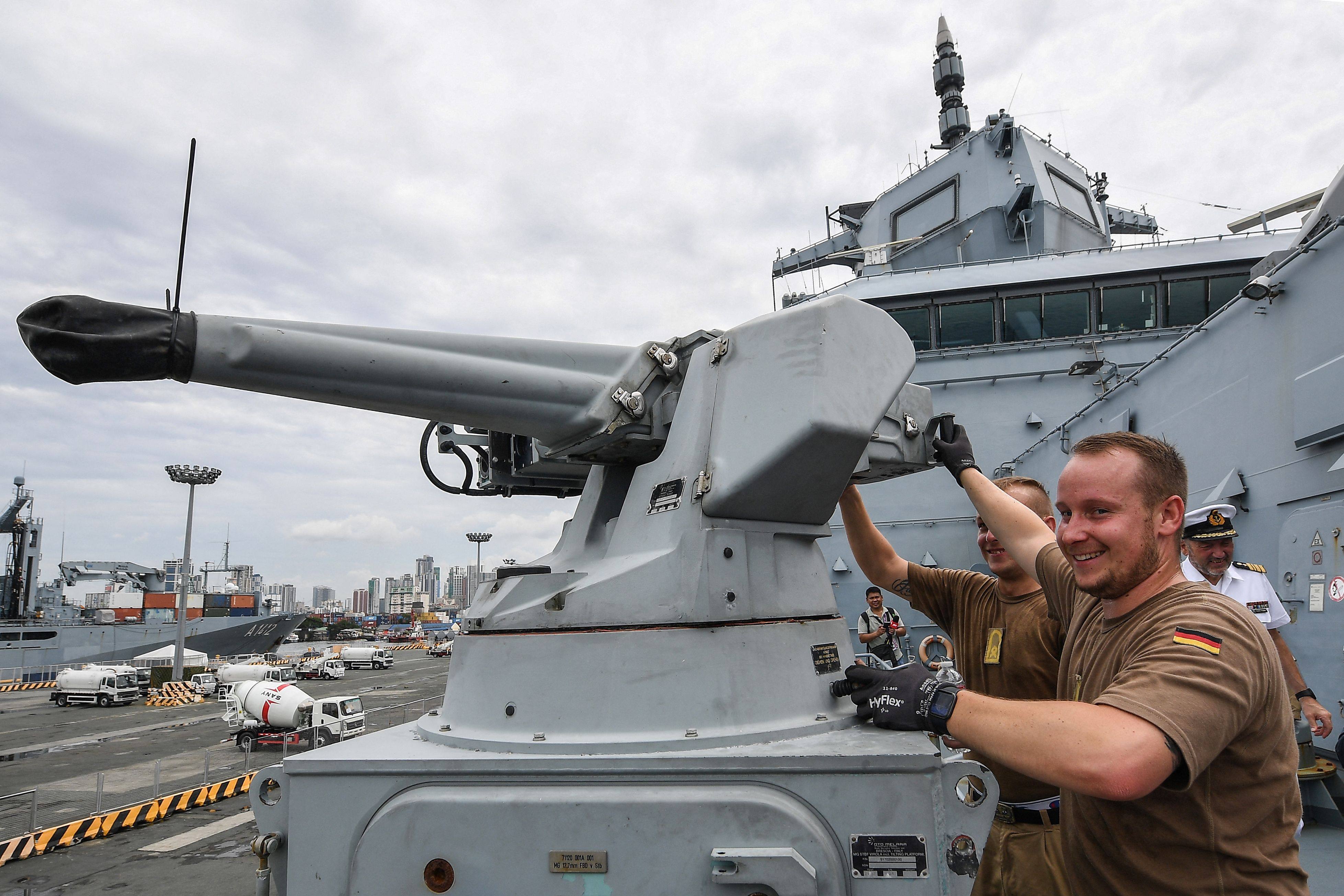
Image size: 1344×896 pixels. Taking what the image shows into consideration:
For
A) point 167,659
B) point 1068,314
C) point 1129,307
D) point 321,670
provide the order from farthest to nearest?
point 167,659 < point 321,670 < point 1068,314 < point 1129,307

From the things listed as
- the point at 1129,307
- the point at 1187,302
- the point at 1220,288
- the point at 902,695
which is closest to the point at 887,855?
the point at 902,695

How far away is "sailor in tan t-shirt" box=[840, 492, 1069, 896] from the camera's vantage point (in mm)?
2771

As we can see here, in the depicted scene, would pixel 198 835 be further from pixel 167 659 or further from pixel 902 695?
pixel 167 659

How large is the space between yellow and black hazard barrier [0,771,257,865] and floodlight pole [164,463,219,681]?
15.4 meters

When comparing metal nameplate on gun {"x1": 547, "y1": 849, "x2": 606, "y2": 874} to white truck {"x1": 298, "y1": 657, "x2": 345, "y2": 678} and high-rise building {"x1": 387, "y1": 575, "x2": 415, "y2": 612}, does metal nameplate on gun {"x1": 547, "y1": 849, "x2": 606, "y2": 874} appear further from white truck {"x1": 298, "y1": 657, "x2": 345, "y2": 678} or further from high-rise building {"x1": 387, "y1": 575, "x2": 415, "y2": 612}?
high-rise building {"x1": 387, "y1": 575, "x2": 415, "y2": 612}

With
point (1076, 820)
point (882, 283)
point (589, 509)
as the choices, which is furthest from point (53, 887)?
point (882, 283)

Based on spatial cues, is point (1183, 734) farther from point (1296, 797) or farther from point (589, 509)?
point (589, 509)

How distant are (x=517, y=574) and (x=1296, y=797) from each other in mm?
2212

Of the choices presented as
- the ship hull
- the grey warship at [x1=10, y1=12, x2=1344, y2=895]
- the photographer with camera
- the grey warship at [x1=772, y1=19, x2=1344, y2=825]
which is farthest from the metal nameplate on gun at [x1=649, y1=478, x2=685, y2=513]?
the ship hull

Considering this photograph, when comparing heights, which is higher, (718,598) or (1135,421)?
(1135,421)

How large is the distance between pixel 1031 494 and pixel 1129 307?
42.2ft

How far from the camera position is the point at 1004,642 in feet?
10.00

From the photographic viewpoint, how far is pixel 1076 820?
6.72 feet

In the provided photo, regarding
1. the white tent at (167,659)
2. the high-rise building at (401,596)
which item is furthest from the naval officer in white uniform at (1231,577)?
the high-rise building at (401,596)
